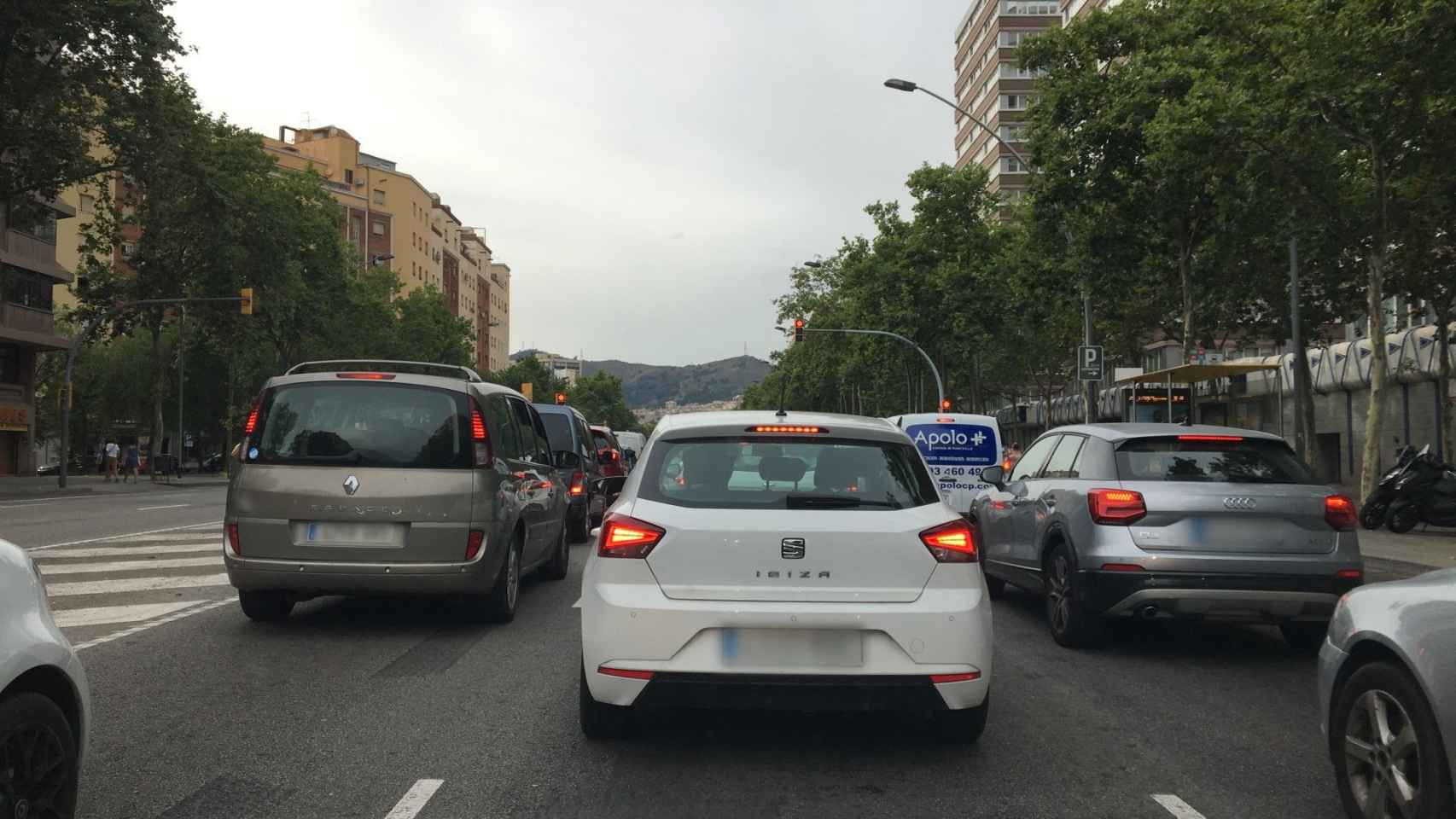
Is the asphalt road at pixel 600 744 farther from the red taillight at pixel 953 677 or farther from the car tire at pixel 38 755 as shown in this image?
the car tire at pixel 38 755

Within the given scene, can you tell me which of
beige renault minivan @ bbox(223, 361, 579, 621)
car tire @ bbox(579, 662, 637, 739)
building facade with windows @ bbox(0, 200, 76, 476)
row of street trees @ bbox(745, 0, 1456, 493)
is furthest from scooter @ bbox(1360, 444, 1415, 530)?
building facade with windows @ bbox(0, 200, 76, 476)

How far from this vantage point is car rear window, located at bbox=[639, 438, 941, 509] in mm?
4883

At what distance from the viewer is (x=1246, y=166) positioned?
57.1ft

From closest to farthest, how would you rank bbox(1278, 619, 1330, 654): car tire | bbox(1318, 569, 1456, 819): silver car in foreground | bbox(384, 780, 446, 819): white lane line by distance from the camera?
bbox(1318, 569, 1456, 819): silver car in foreground → bbox(384, 780, 446, 819): white lane line → bbox(1278, 619, 1330, 654): car tire

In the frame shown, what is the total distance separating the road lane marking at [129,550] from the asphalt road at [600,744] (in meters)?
5.94

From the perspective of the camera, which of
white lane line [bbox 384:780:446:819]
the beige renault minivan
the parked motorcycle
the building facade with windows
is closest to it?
white lane line [bbox 384:780:446:819]

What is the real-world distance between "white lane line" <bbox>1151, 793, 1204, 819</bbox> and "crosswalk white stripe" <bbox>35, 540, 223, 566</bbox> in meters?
11.7

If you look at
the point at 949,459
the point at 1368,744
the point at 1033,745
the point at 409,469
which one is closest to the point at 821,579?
the point at 1033,745

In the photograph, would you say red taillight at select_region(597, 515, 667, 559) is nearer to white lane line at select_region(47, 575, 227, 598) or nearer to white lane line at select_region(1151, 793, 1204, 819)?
white lane line at select_region(1151, 793, 1204, 819)

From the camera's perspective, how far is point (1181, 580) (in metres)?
6.97

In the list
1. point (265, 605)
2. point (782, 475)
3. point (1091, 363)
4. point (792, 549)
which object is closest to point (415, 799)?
point (792, 549)

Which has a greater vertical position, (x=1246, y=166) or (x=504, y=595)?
(x=1246, y=166)

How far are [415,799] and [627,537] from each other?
48.9 inches

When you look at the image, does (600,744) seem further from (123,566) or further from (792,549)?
(123,566)
